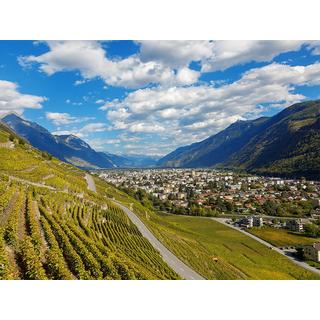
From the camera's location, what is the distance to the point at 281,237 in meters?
83.1

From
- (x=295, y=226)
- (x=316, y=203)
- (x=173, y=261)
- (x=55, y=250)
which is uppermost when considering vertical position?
(x=55, y=250)

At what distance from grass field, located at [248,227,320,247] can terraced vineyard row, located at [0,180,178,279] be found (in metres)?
49.8

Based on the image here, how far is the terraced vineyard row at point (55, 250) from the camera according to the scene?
19.6 m

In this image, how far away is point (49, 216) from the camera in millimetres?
30906

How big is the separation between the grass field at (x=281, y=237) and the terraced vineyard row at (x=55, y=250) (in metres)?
49.8

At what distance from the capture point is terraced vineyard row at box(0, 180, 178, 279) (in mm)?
19625

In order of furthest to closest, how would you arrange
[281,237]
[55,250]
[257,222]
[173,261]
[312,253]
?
[257,222]
[281,237]
[312,253]
[173,261]
[55,250]

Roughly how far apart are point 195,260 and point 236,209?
91446mm

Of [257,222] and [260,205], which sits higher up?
[260,205]

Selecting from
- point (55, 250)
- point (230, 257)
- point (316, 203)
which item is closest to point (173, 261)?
point (55, 250)

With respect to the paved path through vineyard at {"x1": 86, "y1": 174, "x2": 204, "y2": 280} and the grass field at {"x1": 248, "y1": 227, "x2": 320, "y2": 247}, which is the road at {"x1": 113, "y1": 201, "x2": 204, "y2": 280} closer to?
the paved path through vineyard at {"x1": 86, "y1": 174, "x2": 204, "y2": 280}

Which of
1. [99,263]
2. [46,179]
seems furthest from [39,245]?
[46,179]

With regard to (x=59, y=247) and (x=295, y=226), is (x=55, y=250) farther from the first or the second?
(x=295, y=226)

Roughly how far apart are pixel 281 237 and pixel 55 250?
72699mm
